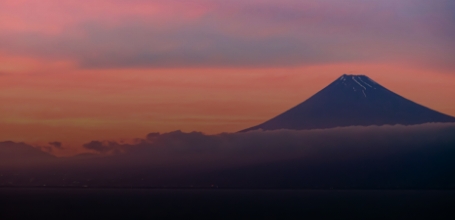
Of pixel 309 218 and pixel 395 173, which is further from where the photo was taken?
pixel 395 173

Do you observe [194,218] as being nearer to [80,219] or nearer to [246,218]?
[246,218]

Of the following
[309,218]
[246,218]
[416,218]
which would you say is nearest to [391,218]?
[416,218]

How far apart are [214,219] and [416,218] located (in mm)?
18704

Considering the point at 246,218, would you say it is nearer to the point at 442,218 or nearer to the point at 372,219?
the point at 372,219

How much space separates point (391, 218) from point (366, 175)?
126 m

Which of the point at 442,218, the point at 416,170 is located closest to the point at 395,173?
the point at 416,170

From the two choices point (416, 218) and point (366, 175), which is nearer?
point (416, 218)

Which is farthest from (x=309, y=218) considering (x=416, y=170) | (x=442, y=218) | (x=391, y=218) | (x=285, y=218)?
(x=416, y=170)

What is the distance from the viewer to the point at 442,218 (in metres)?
64.8

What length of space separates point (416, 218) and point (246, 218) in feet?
51.6

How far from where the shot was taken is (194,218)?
2539 inches

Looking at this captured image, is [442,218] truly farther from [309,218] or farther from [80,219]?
[80,219]

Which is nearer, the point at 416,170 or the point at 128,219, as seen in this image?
the point at 128,219

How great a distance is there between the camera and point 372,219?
6425 centimetres
